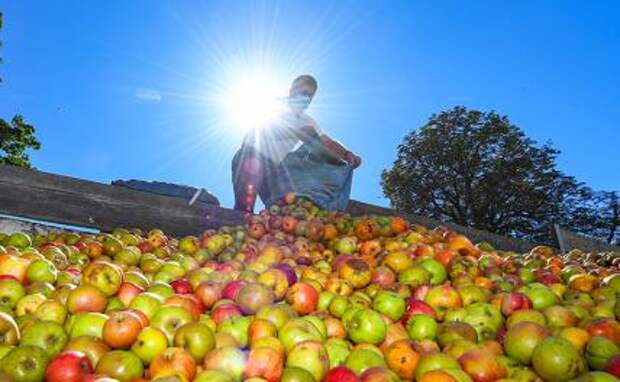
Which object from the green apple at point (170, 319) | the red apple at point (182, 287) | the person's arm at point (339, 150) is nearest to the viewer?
the green apple at point (170, 319)

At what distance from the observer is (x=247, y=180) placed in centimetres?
813

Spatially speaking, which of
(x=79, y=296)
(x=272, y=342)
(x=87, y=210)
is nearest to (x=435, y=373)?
(x=272, y=342)

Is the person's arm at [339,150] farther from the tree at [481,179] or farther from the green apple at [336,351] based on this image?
the tree at [481,179]

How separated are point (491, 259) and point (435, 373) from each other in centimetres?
276

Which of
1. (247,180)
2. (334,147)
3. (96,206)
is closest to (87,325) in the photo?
(96,206)

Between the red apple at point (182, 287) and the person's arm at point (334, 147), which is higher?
the person's arm at point (334, 147)

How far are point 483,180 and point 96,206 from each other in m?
36.9

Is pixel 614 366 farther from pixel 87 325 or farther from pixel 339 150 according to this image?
pixel 339 150

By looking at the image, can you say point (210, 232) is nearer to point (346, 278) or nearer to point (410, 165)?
point (346, 278)

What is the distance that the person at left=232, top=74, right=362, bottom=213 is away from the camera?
8031mm

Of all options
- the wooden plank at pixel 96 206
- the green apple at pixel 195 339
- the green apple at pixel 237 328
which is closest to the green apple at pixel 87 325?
the green apple at pixel 195 339

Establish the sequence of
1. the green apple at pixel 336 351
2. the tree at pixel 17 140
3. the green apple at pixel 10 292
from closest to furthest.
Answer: the green apple at pixel 336 351, the green apple at pixel 10 292, the tree at pixel 17 140

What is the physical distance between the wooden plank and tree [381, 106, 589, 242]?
114ft

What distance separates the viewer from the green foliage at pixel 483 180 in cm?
3831
